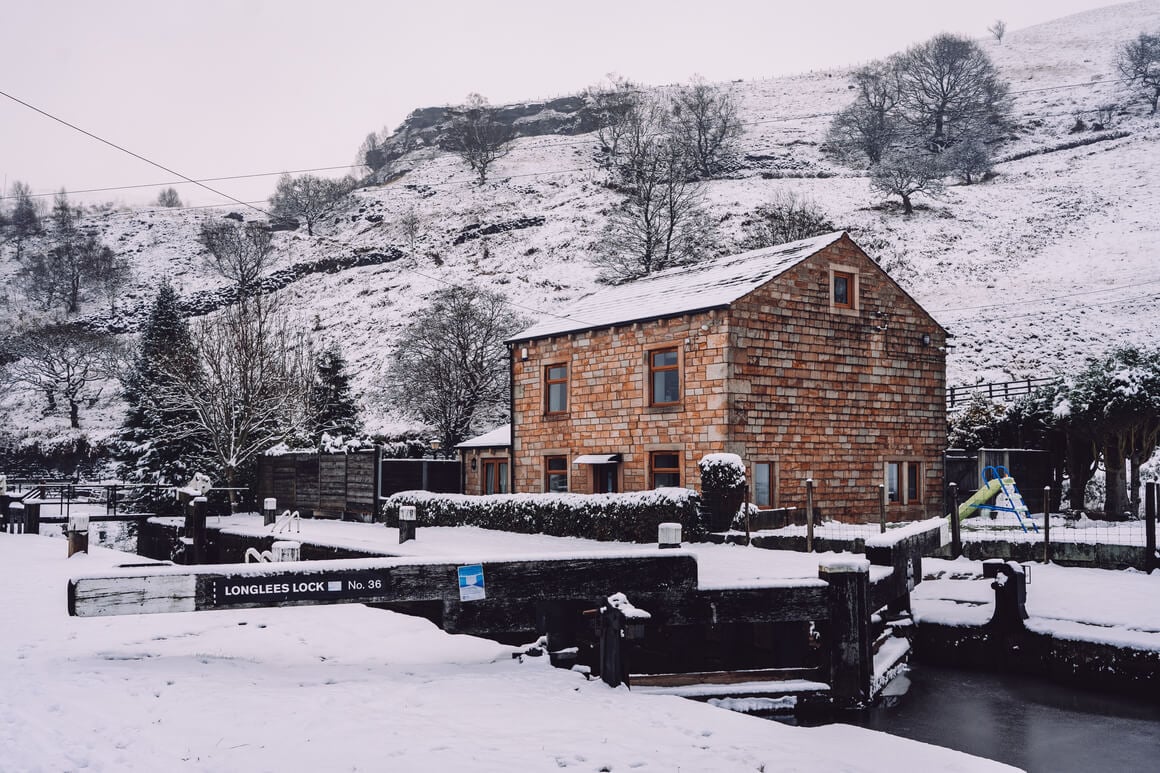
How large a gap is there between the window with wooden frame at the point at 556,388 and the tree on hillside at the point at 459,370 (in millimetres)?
14205

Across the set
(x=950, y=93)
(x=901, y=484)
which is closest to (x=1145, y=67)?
Answer: (x=950, y=93)

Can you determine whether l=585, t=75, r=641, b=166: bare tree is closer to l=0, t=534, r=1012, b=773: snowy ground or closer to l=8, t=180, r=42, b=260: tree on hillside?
l=8, t=180, r=42, b=260: tree on hillside

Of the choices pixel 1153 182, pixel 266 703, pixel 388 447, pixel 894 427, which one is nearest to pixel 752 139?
pixel 1153 182

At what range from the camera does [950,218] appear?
183 ft

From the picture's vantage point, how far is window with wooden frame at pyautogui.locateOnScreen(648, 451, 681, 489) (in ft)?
62.3

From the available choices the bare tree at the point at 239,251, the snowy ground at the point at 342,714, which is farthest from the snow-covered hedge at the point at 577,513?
the bare tree at the point at 239,251

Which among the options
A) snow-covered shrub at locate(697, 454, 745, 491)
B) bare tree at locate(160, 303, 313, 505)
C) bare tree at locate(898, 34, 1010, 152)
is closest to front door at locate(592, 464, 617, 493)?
snow-covered shrub at locate(697, 454, 745, 491)

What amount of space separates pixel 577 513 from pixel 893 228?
4438 centimetres

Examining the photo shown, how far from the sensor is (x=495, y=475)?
26766mm

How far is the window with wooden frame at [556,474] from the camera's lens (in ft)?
71.8

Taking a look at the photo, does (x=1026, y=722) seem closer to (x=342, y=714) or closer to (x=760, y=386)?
(x=342, y=714)

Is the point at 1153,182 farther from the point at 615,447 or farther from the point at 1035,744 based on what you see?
the point at 1035,744

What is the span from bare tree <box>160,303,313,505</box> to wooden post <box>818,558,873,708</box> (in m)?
22.4

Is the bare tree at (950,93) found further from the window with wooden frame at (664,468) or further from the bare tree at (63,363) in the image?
the bare tree at (63,363)
